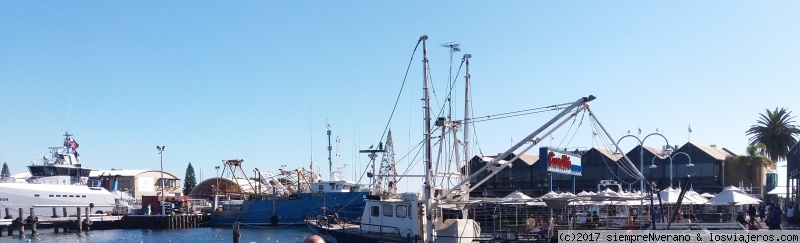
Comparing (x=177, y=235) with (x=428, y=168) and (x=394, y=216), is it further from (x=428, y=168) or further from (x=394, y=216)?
(x=428, y=168)

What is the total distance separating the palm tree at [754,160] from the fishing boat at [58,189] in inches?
2212

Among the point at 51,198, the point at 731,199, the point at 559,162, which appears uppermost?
the point at 559,162

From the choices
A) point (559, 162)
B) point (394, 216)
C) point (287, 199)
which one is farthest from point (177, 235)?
point (394, 216)

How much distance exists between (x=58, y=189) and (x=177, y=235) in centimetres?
1829

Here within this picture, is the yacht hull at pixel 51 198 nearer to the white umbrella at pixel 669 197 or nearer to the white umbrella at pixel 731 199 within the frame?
the white umbrella at pixel 669 197

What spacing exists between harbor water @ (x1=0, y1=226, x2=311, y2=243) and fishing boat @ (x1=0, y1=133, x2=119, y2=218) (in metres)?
4.04

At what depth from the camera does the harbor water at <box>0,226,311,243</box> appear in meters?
58.1

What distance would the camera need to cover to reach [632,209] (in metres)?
45.0

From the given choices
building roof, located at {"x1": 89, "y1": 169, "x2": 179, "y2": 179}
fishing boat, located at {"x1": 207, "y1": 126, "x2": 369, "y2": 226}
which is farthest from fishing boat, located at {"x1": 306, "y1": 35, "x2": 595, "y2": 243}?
building roof, located at {"x1": 89, "y1": 169, "x2": 179, "y2": 179}

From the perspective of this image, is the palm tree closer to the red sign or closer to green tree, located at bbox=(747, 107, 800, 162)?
green tree, located at bbox=(747, 107, 800, 162)

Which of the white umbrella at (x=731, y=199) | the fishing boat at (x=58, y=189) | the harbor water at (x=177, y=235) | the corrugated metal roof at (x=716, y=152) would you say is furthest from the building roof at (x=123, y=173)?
the white umbrella at (x=731, y=199)

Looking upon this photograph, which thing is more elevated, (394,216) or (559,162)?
(559,162)

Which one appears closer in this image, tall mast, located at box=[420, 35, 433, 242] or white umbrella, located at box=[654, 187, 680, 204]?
tall mast, located at box=[420, 35, 433, 242]

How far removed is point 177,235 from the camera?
2530 inches
